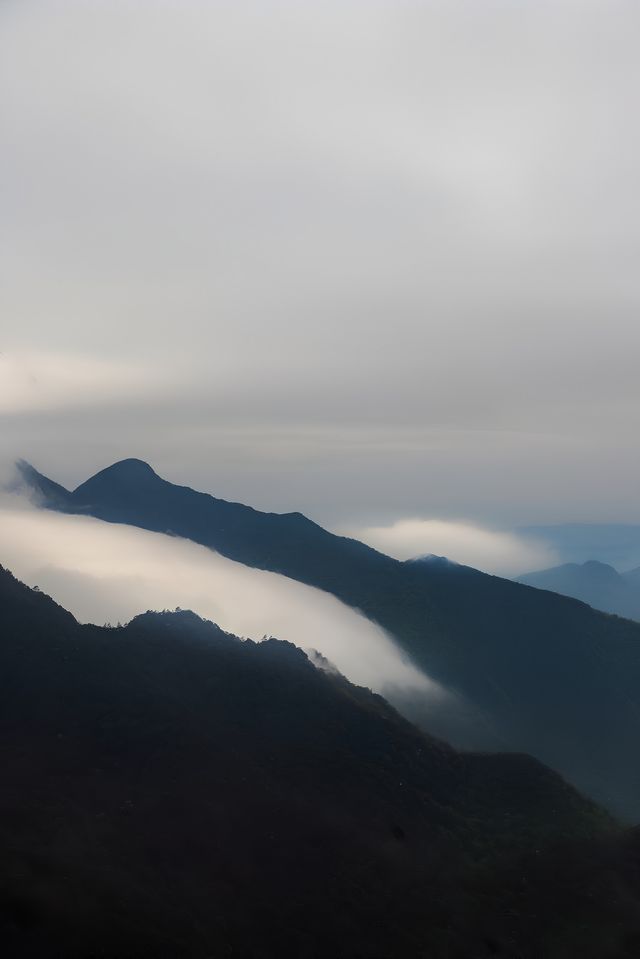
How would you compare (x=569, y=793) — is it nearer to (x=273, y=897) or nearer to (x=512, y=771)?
(x=512, y=771)

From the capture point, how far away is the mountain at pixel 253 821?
5719 cm

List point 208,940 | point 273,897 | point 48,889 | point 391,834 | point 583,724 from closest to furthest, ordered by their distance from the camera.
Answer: point 48,889 < point 208,940 < point 273,897 < point 391,834 < point 583,724

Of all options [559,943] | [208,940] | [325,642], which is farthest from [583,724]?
[208,940]

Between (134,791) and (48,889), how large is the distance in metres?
25.8

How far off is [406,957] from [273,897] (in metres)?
11.9

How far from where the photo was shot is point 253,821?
76.6 meters

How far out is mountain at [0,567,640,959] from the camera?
57.2 meters

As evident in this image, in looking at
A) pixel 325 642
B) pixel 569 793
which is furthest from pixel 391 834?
pixel 325 642

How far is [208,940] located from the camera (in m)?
54.5

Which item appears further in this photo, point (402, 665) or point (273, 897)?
point (402, 665)

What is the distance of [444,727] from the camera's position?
163 m

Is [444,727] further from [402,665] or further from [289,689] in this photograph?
[289,689]

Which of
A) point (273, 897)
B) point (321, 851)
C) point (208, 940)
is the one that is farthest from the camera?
point (321, 851)

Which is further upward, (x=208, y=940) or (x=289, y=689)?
(x=289, y=689)
